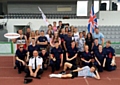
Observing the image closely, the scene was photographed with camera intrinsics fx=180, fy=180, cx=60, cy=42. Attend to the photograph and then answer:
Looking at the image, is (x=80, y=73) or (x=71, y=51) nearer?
(x=80, y=73)

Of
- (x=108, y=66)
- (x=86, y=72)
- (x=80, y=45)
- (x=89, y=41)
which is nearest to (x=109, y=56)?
(x=108, y=66)

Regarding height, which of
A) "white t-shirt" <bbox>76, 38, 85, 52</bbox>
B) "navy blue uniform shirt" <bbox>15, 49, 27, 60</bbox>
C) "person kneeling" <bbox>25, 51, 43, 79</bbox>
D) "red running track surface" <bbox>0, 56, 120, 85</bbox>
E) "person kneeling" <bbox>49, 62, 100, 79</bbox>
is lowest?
"red running track surface" <bbox>0, 56, 120, 85</bbox>

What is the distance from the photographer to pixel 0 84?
6.73 m

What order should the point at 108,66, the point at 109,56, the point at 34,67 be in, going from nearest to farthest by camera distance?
1. the point at 34,67
2. the point at 109,56
3. the point at 108,66

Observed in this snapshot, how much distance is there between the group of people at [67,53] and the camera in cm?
758

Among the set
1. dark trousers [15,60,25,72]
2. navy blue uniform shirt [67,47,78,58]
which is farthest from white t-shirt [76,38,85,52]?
dark trousers [15,60,25,72]

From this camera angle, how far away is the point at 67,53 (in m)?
8.27

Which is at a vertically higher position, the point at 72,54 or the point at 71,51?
the point at 71,51

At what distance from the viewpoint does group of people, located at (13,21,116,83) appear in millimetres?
7582

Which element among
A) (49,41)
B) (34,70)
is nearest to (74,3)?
(49,41)

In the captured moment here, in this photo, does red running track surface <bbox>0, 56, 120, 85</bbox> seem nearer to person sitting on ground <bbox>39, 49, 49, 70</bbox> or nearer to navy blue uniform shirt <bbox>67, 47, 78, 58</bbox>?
person sitting on ground <bbox>39, 49, 49, 70</bbox>

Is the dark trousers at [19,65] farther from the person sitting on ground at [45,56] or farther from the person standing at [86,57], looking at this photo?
the person standing at [86,57]

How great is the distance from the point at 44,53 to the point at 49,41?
0.80 m

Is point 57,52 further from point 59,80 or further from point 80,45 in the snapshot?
point 59,80
